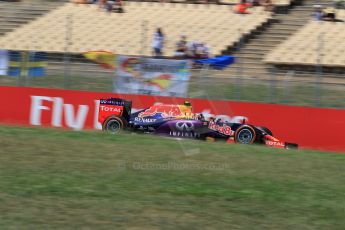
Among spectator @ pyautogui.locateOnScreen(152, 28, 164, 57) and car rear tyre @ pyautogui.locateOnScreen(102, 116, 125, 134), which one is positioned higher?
spectator @ pyautogui.locateOnScreen(152, 28, 164, 57)

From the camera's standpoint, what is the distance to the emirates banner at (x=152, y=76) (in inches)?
654

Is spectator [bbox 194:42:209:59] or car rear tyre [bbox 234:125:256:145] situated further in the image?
spectator [bbox 194:42:209:59]

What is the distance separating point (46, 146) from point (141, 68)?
843cm

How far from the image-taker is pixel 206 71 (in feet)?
54.1

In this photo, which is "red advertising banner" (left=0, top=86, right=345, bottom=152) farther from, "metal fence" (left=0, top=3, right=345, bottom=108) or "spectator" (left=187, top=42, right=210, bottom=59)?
"spectator" (left=187, top=42, right=210, bottom=59)

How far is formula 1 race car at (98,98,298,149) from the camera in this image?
1383cm

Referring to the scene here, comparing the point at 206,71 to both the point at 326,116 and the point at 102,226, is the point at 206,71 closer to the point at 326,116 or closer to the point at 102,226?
the point at 326,116

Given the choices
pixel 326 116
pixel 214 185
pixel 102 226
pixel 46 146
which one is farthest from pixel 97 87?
pixel 102 226

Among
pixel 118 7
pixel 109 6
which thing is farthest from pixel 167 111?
pixel 118 7

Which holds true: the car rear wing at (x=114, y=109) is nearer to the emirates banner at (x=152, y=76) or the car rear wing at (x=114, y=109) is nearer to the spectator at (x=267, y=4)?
the emirates banner at (x=152, y=76)

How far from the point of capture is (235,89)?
16.4 m

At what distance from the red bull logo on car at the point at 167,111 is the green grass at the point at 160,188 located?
4.44m

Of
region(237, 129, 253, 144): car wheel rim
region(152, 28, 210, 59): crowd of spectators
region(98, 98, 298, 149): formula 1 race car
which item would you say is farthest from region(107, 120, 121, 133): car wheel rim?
region(152, 28, 210, 59): crowd of spectators

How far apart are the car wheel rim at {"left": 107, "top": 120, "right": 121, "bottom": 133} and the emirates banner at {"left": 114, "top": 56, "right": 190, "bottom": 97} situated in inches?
104
